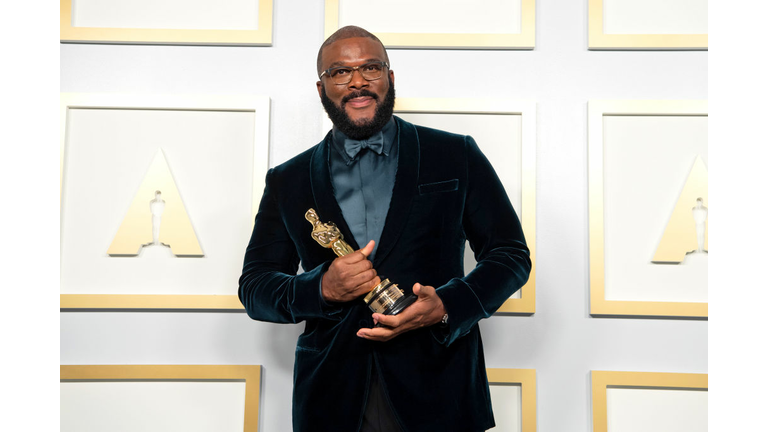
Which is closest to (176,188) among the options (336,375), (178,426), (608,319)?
(178,426)

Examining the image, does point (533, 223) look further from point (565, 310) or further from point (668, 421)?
point (668, 421)

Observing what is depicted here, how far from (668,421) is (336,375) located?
4.97 ft

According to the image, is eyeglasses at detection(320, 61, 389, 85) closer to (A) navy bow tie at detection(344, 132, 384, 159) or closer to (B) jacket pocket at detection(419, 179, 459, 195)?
(A) navy bow tie at detection(344, 132, 384, 159)

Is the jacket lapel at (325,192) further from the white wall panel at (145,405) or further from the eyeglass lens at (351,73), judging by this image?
the white wall panel at (145,405)

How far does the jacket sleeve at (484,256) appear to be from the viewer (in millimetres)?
1471

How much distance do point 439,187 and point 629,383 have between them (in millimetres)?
1298

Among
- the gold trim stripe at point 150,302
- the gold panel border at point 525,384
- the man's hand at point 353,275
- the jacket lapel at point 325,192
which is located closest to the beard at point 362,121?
the jacket lapel at point 325,192

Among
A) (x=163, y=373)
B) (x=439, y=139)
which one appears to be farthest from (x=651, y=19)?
(x=163, y=373)

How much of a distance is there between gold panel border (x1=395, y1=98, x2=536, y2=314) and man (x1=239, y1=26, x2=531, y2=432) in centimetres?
70

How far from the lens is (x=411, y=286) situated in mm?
1562

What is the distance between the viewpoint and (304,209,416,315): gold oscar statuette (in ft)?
4.56

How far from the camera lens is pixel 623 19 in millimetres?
2455

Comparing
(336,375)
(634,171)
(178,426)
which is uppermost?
(634,171)

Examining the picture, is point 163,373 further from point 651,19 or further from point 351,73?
point 651,19
